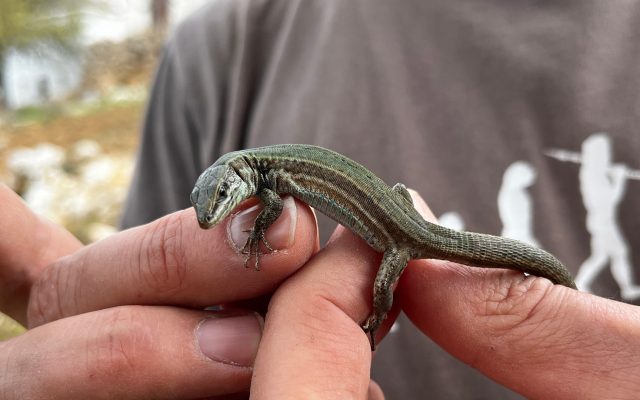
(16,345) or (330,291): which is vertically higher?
(330,291)

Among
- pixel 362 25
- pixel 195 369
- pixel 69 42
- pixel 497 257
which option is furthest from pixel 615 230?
pixel 69 42

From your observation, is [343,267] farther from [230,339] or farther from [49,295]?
[49,295]

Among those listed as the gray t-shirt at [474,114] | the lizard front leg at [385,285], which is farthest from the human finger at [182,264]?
the gray t-shirt at [474,114]

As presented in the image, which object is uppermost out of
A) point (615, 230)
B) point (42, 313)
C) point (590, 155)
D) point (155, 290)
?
point (590, 155)

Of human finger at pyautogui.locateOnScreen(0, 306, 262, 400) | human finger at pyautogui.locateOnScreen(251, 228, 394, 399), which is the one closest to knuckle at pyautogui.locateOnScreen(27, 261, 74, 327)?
human finger at pyautogui.locateOnScreen(0, 306, 262, 400)

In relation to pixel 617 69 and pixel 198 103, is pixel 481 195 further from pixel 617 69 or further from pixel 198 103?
pixel 198 103

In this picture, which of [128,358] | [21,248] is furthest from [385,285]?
[21,248]
